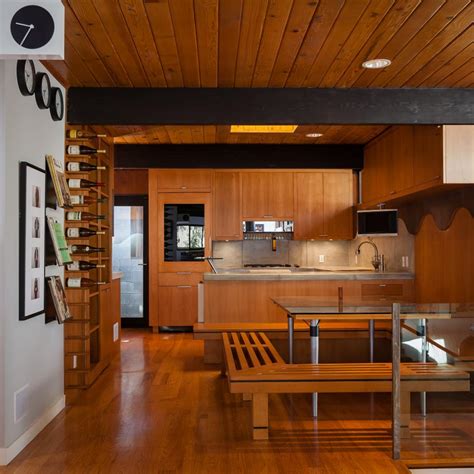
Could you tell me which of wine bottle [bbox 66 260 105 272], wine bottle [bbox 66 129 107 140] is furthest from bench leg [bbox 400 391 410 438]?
wine bottle [bbox 66 129 107 140]

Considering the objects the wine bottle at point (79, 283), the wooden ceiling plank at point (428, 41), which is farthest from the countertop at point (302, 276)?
the wooden ceiling plank at point (428, 41)

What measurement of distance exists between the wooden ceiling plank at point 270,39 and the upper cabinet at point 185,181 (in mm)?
3926

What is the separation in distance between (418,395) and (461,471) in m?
0.47

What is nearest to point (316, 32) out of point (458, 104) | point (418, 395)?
point (458, 104)

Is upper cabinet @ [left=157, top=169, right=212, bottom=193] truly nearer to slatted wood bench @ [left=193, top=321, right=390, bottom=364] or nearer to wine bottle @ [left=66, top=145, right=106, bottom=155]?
slatted wood bench @ [left=193, top=321, right=390, bottom=364]

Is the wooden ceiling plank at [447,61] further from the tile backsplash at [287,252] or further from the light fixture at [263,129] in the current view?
the tile backsplash at [287,252]

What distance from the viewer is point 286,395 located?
508 cm

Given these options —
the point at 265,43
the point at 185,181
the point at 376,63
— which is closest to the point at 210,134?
the point at 185,181

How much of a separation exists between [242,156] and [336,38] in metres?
4.47

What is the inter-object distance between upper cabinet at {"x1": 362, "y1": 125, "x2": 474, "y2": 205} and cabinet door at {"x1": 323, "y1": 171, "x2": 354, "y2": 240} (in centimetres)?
64

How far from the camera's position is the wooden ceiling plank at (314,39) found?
3297mm

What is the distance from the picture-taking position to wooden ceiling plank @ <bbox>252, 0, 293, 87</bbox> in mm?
3279

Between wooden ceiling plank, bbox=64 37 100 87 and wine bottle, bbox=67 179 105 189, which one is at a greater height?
wooden ceiling plank, bbox=64 37 100 87

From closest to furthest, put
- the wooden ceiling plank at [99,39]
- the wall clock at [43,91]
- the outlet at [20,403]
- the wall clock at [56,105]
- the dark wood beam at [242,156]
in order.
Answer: the wooden ceiling plank at [99,39] < the outlet at [20,403] < the wall clock at [43,91] < the wall clock at [56,105] < the dark wood beam at [242,156]
